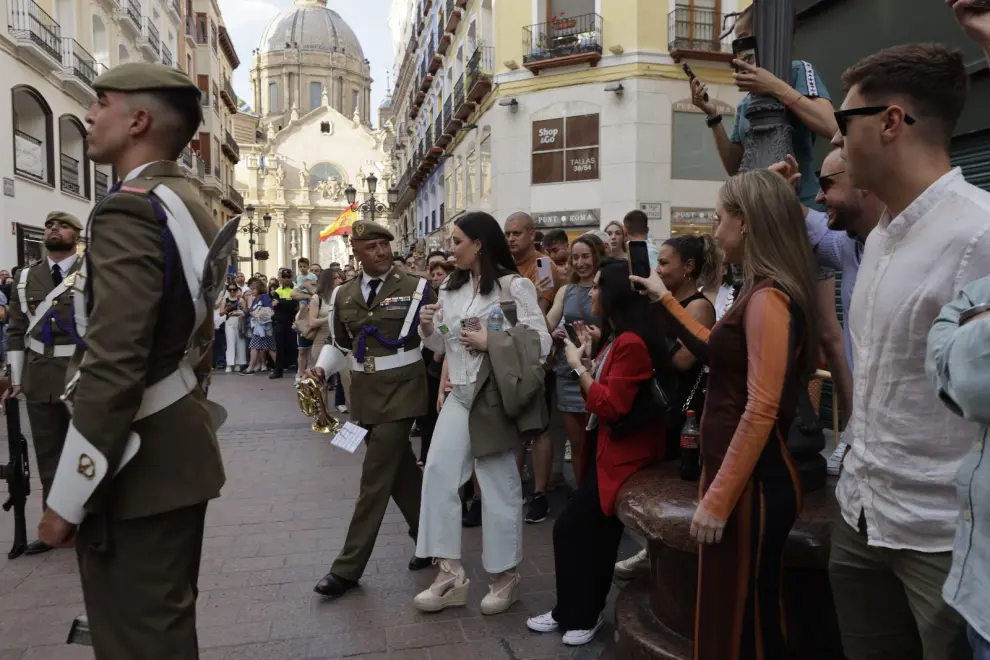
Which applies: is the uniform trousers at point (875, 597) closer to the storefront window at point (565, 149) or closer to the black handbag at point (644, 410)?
the black handbag at point (644, 410)

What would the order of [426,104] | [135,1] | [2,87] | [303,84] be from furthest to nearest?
[303,84], [426,104], [135,1], [2,87]

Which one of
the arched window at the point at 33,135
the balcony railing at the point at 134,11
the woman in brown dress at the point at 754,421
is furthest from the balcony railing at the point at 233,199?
the woman in brown dress at the point at 754,421

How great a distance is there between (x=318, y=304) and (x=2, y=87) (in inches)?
535

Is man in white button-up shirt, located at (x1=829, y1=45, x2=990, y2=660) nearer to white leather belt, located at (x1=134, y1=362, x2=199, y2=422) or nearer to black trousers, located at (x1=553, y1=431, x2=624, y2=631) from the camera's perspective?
black trousers, located at (x1=553, y1=431, x2=624, y2=631)

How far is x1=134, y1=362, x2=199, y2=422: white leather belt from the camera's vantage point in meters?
2.24

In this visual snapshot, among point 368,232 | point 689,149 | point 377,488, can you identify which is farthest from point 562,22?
point 377,488

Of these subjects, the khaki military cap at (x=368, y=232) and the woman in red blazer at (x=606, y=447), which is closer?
the woman in red blazer at (x=606, y=447)

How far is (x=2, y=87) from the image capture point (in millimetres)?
18500

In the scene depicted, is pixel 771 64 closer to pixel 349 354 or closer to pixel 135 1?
pixel 349 354

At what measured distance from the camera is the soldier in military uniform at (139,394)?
6.81 ft

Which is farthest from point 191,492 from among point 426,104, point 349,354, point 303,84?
point 303,84

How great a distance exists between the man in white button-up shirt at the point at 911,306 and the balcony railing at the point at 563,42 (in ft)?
65.3

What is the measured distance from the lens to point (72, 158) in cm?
2323

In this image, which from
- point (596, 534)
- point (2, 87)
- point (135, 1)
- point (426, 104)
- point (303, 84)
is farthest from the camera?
point (303, 84)
